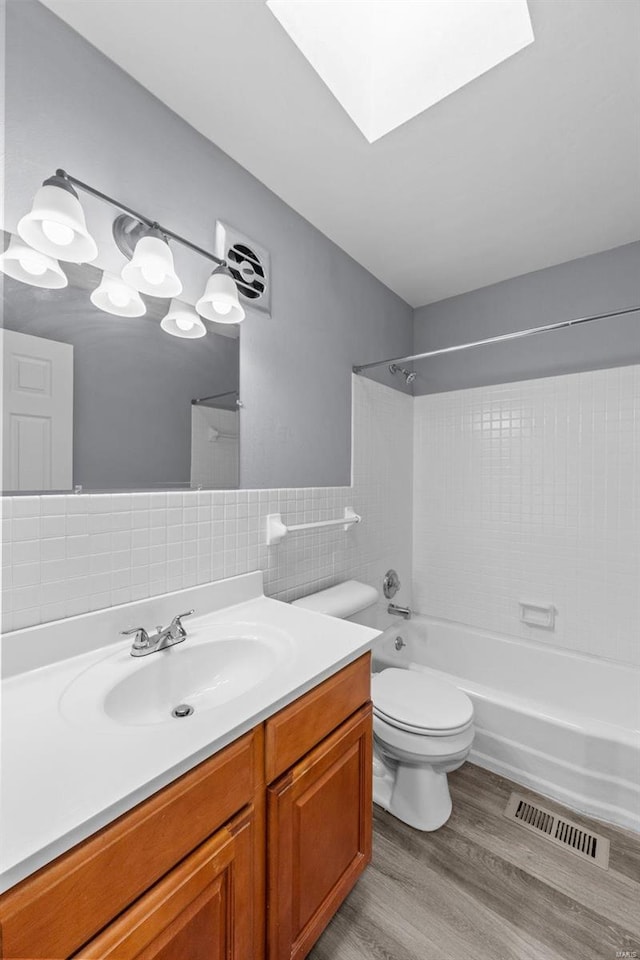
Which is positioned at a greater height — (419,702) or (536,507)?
(536,507)

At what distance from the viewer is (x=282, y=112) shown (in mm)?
1270

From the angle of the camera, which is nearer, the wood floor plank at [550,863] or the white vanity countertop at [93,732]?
the white vanity countertop at [93,732]

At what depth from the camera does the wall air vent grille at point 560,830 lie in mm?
1383

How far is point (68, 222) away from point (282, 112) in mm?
831

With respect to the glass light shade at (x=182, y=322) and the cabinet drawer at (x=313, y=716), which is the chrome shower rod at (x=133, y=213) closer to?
the glass light shade at (x=182, y=322)

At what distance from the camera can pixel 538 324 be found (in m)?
2.21

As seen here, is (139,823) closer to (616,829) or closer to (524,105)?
(616,829)

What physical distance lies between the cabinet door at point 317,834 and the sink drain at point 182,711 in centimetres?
26

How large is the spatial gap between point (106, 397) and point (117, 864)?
97cm

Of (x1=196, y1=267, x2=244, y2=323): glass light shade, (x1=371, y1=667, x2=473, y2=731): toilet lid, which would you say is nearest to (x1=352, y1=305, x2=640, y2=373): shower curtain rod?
(x1=196, y1=267, x2=244, y2=323): glass light shade

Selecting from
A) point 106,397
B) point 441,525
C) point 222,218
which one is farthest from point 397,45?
point 441,525

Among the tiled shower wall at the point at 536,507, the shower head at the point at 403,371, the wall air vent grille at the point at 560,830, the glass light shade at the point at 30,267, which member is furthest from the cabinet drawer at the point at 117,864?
the shower head at the point at 403,371

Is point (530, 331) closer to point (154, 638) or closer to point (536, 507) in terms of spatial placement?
point (536, 507)

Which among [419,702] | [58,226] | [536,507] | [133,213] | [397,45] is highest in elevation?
[397,45]
